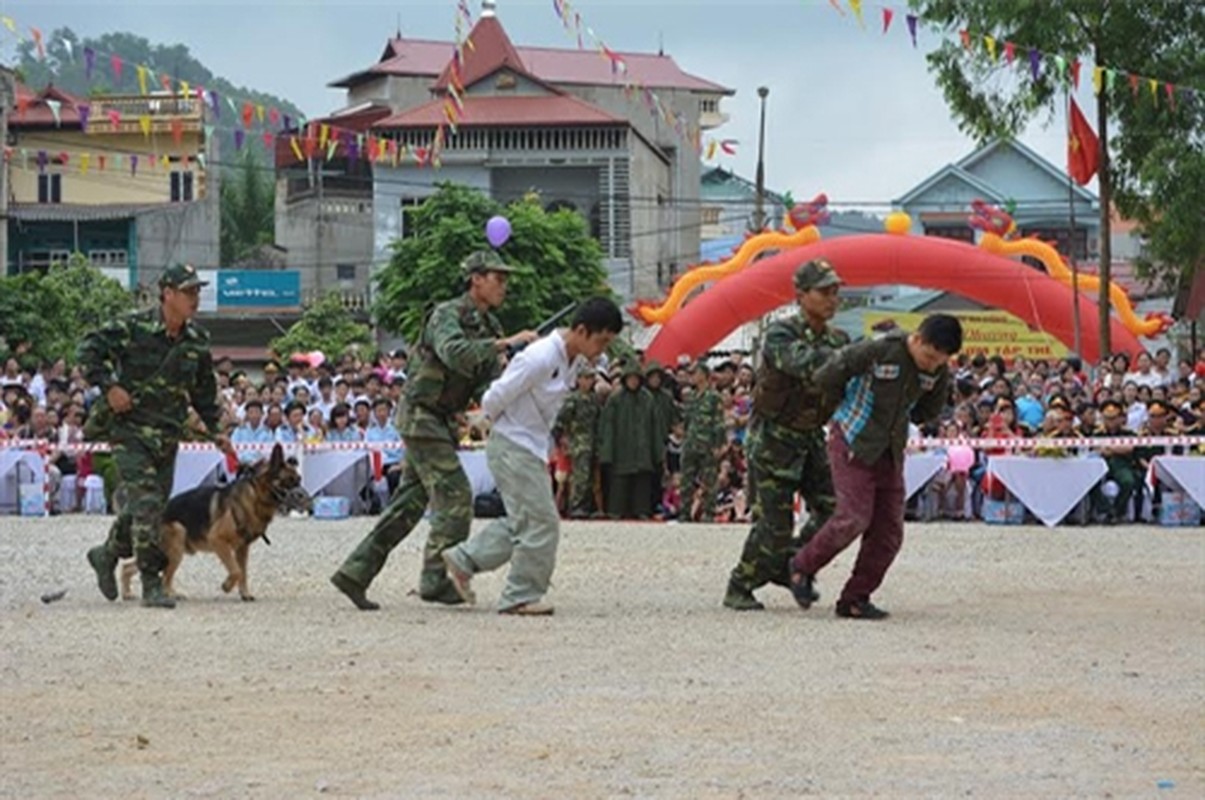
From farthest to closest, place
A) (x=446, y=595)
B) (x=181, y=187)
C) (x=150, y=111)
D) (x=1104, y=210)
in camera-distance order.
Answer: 1. (x=181, y=187)
2. (x=150, y=111)
3. (x=1104, y=210)
4. (x=446, y=595)

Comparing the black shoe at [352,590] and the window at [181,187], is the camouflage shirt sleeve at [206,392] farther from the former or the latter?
the window at [181,187]

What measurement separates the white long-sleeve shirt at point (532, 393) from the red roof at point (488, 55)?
6566cm

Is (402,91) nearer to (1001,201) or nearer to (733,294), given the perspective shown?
(1001,201)

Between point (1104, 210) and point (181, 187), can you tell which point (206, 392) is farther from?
point (181, 187)

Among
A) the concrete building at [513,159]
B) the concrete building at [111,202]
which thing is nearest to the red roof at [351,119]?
the concrete building at [513,159]

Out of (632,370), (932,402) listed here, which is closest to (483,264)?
(932,402)

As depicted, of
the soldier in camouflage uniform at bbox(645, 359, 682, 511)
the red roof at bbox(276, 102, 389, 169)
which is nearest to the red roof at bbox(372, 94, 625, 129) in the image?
the red roof at bbox(276, 102, 389, 169)

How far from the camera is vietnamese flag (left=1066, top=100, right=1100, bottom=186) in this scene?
3047 cm

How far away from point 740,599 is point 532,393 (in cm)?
167

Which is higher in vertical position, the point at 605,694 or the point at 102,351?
the point at 102,351

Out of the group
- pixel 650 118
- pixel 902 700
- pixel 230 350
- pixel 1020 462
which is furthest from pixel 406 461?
pixel 650 118

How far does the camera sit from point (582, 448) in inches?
945

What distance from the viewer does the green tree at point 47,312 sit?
173 ft

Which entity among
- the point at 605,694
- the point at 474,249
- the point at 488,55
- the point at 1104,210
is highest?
the point at 488,55
